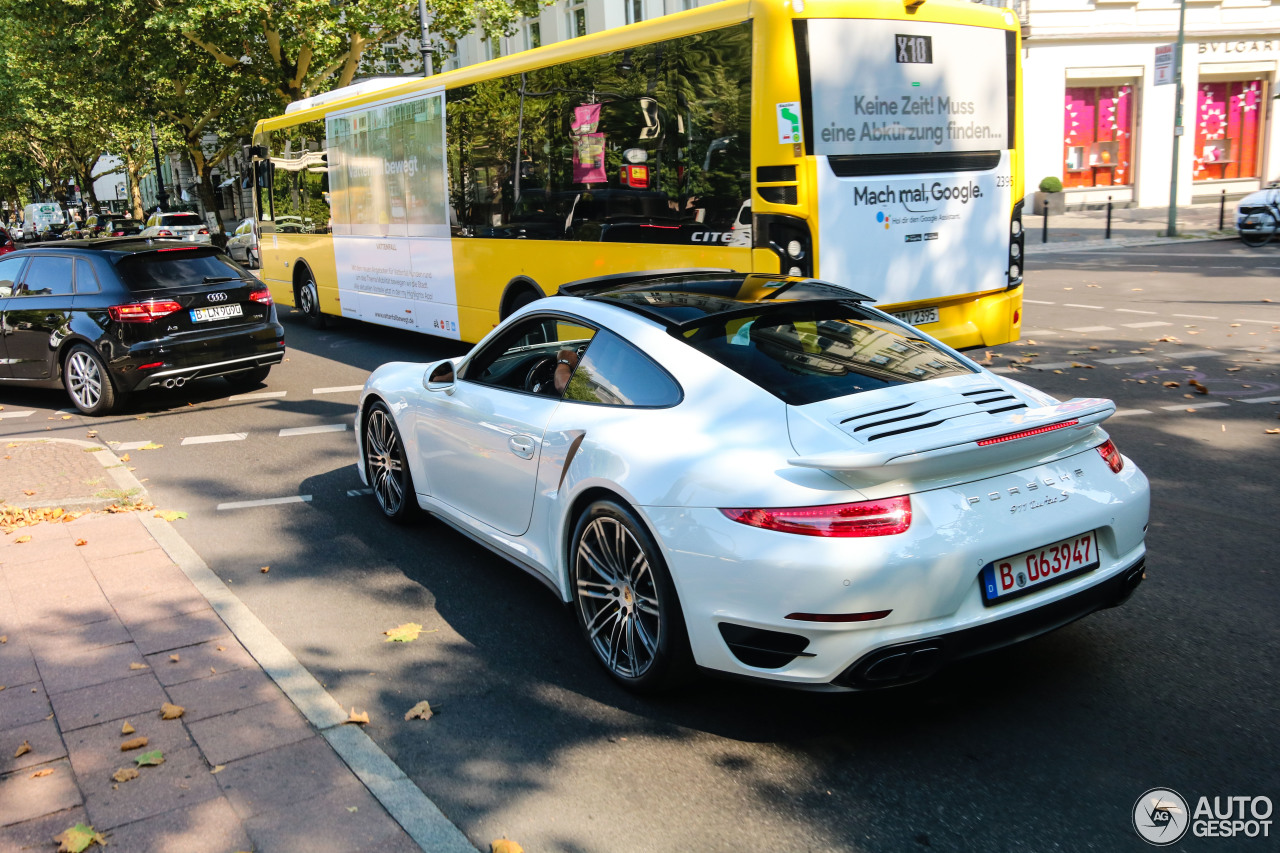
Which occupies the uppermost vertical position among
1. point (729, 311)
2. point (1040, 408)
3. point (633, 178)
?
point (633, 178)

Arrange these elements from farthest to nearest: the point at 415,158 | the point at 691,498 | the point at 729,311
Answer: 1. the point at 415,158
2. the point at 729,311
3. the point at 691,498

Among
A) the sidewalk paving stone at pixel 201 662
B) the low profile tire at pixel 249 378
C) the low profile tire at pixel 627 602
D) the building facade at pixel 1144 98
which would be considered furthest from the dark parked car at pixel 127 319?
the building facade at pixel 1144 98

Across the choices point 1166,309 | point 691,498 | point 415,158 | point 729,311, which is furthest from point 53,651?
point 1166,309

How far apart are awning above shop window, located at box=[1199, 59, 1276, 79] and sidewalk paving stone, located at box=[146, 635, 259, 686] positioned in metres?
38.3

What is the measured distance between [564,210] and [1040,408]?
700 cm

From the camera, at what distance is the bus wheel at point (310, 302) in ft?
52.7

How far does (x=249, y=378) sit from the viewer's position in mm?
11805

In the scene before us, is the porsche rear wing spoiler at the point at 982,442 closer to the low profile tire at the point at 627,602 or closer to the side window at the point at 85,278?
the low profile tire at the point at 627,602

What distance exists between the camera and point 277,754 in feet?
11.8

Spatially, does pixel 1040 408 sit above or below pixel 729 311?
below

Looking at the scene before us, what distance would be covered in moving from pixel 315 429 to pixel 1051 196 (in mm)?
28797

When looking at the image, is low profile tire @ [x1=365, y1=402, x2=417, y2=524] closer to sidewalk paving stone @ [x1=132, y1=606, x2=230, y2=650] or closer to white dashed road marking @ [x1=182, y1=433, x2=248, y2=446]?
sidewalk paving stone @ [x1=132, y1=606, x2=230, y2=650]

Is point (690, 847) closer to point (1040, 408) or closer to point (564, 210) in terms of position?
point (1040, 408)

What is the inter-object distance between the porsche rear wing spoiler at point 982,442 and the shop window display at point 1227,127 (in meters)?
36.9
